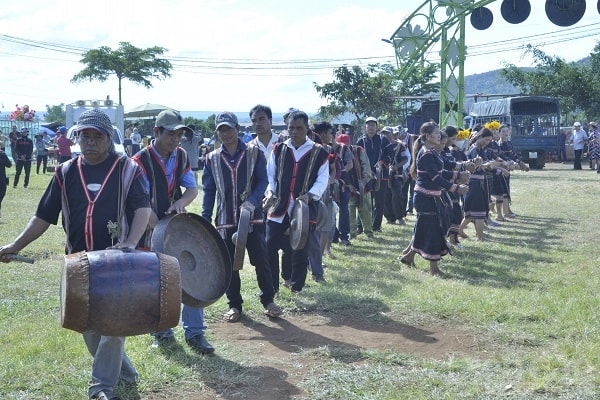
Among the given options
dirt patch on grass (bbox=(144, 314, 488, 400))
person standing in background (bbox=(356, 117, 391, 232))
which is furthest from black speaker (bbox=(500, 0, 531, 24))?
dirt patch on grass (bbox=(144, 314, 488, 400))

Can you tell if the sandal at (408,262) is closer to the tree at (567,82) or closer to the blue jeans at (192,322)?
the blue jeans at (192,322)

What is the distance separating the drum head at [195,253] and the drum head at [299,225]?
5.81 feet

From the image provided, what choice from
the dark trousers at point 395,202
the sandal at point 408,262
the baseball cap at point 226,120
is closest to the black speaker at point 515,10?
the dark trousers at point 395,202

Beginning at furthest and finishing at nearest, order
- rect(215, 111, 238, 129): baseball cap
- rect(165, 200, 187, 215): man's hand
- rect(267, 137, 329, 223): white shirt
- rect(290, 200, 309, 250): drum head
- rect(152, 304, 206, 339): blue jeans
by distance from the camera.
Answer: rect(267, 137, 329, 223): white shirt < rect(290, 200, 309, 250): drum head < rect(215, 111, 238, 129): baseball cap < rect(152, 304, 206, 339): blue jeans < rect(165, 200, 187, 215): man's hand

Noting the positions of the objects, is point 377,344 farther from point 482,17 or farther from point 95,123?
point 482,17

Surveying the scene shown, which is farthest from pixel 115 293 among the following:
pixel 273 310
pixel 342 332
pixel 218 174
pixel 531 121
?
pixel 531 121

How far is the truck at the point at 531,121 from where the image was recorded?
119 ft

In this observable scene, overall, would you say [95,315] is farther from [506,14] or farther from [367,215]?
[506,14]

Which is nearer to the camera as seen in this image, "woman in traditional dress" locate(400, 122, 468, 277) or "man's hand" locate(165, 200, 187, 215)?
"man's hand" locate(165, 200, 187, 215)

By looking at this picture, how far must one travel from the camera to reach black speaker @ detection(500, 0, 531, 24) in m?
23.3

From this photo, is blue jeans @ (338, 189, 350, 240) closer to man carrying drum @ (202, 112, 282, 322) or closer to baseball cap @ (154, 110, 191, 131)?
man carrying drum @ (202, 112, 282, 322)

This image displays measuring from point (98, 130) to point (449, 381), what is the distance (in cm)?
288

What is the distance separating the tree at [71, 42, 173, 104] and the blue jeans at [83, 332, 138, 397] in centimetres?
4705

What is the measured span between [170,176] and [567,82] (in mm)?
43218
